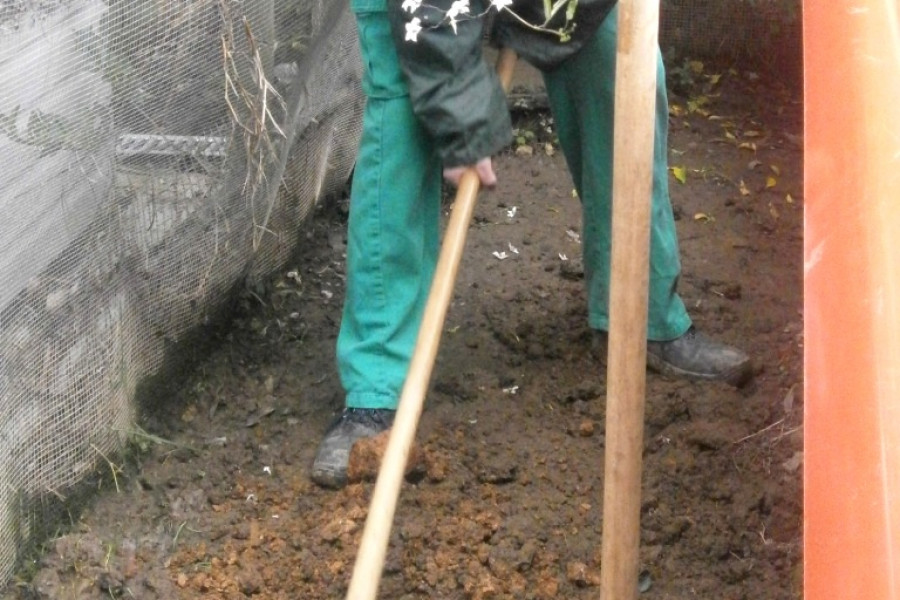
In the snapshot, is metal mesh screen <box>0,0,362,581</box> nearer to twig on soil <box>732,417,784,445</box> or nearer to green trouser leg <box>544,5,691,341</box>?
green trouser leg <box>544,5,691,341</box>

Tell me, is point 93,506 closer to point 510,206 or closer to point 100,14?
point 100,14

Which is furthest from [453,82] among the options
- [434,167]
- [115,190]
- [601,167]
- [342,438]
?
[342,438]

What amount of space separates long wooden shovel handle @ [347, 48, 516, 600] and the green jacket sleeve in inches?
2.6

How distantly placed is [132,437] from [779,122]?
258 centimetres

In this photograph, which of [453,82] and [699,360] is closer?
[453,82]

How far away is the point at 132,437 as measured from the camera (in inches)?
92.7

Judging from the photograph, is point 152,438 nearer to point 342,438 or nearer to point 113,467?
point 113,467

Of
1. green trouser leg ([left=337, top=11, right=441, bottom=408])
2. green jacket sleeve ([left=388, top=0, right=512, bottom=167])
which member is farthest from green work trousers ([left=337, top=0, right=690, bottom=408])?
green jacket sleeve ([left=388, top=0, right=512, bottom=167])

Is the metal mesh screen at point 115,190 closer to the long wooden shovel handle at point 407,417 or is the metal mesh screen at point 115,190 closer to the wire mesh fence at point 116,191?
the wire mesh fence at point 116,191

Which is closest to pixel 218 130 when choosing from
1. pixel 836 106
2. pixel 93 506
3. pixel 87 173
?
pixel 87 173

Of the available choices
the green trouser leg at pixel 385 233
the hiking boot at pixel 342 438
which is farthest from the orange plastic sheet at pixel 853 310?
the hiking boot at pixel 342 438

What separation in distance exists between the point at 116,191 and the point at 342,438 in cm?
70

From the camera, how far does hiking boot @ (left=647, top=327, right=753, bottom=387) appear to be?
2.55 m

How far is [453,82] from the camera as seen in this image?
1.92 m
